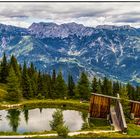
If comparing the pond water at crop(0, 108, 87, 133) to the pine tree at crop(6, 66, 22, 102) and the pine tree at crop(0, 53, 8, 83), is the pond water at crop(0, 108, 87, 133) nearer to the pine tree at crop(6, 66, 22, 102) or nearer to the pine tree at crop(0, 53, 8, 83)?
the pine tree at crop(6, 66, 22, 102)

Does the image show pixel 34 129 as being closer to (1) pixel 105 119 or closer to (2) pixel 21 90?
(1) pixel 105 119

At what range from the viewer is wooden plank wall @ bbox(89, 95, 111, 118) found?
78.2 meters

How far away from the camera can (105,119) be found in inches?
3118

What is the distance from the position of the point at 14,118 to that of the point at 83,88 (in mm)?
38337

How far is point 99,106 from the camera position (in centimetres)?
7888

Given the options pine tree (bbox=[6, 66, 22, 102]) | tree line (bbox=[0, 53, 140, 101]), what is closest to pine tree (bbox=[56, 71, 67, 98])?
tree line (bbox=[0, 53, 140, 101])

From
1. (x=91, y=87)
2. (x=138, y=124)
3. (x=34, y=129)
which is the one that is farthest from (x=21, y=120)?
(x=91, y=87)

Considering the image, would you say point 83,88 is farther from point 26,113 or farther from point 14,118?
point 14,118

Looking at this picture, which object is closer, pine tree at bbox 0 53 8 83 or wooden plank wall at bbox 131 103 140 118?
wooden plank wall at bbox 131 103 140 118

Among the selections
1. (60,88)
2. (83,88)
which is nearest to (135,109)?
(83,88)

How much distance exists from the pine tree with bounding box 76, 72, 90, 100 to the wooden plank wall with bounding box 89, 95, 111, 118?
137ft

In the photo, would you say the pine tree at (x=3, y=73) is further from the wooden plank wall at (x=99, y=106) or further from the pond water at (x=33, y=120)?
the wooden plank wall at (x=99, y=106)

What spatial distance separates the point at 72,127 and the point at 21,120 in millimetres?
13196

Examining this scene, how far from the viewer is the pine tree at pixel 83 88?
122 metres
